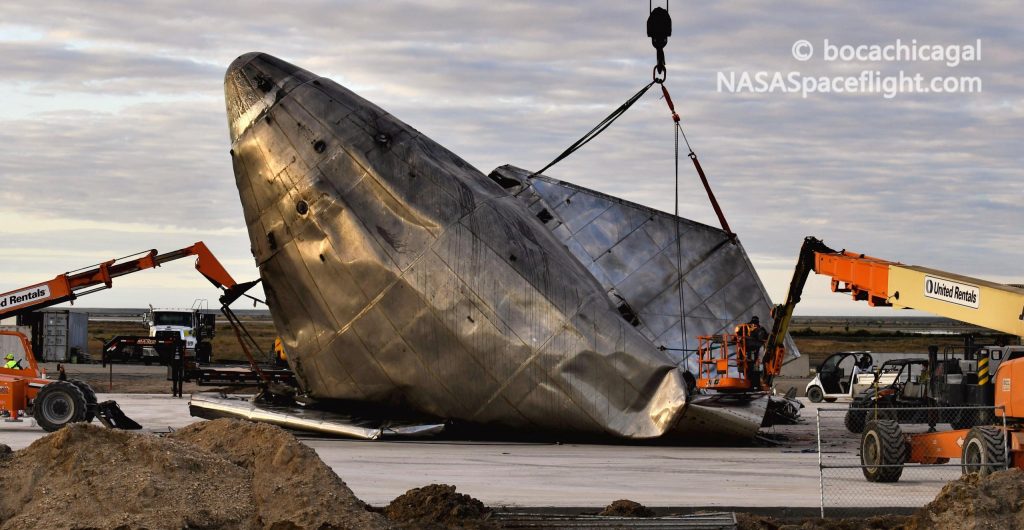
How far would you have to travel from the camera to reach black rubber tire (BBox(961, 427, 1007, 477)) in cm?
1596

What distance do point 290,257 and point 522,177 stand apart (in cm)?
490

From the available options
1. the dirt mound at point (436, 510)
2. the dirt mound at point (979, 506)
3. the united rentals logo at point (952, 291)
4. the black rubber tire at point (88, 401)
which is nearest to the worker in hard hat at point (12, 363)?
the black rubber tire at point (88, 401)

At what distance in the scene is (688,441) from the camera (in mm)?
22250

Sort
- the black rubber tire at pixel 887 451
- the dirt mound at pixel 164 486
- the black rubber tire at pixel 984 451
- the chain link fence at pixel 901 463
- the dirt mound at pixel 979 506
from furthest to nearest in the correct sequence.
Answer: the black rubber tire at pixel 887 451
the black rubber tire at pixel 984 451
the chain link fence at pixel 901 463
the dirt mound at pixel 979 506
the dirt mound at pixel 164 486

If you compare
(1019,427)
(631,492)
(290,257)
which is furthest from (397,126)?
(1019,427)

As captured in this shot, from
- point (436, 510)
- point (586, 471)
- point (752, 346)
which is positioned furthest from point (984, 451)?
point (752, 346)

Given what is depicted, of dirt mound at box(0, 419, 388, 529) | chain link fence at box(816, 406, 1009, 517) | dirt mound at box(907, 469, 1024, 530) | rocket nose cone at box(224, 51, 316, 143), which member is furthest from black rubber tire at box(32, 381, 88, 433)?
dirt mound at box(907, 469, 1024, 530)

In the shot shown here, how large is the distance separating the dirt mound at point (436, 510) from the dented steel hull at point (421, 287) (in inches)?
357

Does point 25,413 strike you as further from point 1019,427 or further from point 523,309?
point 1019,427

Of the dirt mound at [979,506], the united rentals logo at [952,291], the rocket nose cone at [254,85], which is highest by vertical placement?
the rocket nose cone at [254,85]

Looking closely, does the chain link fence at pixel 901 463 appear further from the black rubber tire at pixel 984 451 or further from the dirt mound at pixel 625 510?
the dirt mound at pixel 625 510

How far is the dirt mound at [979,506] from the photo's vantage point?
11.7 metres

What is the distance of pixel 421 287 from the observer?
879 inches

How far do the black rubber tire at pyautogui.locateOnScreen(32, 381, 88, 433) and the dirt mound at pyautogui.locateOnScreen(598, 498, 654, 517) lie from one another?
43.0 ft
